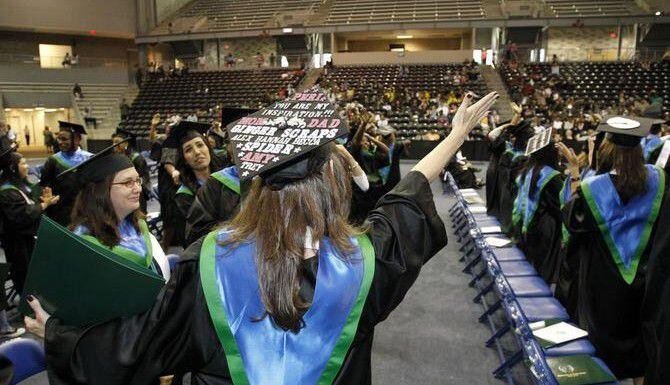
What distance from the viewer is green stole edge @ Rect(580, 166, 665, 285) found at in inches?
126

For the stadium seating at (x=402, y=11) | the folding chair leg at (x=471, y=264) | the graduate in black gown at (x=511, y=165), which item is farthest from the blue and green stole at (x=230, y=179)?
the stadium seating at (x=402, y=11)

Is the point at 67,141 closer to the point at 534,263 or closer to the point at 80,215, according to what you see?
the point at 80,215

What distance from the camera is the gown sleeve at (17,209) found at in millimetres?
4484

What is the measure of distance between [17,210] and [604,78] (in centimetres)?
2161

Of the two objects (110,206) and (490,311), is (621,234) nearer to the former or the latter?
(490,311)

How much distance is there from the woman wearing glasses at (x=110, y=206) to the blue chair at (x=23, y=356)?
0.53m

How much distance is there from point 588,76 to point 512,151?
1689 cm

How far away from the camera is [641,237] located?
322 centimetres

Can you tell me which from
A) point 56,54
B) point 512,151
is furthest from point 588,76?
point 56,54

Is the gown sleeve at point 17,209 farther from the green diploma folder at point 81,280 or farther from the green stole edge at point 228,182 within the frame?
the green diploma folder at point 81,280

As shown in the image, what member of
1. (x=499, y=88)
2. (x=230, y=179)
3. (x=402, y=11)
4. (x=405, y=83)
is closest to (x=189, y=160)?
(x=230, y=179)

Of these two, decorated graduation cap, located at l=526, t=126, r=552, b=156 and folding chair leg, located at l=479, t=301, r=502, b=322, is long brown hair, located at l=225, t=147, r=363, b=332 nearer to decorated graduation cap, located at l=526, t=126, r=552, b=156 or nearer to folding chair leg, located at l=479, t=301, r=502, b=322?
folding chair leg, located at l=479, t=301, r=502, b=322

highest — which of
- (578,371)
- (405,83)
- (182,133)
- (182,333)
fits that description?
(405,83)

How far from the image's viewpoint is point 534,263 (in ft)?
17.1
